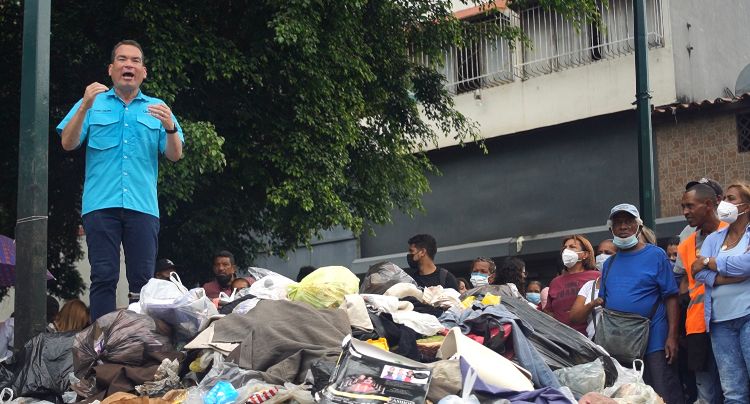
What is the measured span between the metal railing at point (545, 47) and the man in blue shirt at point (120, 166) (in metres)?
11.9

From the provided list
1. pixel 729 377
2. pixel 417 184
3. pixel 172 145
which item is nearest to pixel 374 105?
pixel 417 184

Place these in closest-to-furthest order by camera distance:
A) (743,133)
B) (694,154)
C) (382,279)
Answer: (382,279) < (743,133) < (694,154)

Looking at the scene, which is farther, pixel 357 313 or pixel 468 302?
pixel 468 302

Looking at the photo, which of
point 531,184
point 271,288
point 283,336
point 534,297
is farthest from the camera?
point 531,184

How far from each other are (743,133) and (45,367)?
42.6 ft

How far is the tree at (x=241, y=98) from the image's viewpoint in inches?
467

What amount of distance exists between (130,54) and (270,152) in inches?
220

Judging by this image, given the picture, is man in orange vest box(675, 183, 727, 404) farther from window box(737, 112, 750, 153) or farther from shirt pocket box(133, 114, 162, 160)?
Answer: window box(737, 112, 750, 153)

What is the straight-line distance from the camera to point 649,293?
732 centimetres

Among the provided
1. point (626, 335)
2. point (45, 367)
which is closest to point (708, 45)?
point (626, 335)

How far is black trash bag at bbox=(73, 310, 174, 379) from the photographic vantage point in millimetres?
6727

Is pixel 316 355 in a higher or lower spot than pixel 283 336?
lower

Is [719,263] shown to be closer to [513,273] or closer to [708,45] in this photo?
[513,273]

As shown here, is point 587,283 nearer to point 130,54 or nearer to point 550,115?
point 130,54
